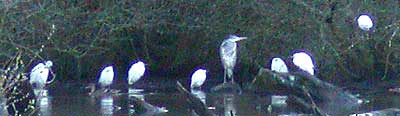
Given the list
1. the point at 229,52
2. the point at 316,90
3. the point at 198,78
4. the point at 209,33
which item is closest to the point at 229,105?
the point at 316,90

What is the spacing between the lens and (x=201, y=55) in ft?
68.3

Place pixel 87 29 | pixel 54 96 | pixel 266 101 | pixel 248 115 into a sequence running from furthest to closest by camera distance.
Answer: pixel 87 29 < pixel 54 96 < pixel 266 101 < pixel 248 115

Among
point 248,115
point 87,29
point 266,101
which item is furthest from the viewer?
point 87,29

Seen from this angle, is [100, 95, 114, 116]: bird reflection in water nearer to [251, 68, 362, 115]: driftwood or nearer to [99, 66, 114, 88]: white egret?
[99, 66, 114, 88]: white egret

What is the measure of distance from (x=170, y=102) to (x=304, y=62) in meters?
2.84

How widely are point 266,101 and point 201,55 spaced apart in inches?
178

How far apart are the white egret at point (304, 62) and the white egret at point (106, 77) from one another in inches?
120

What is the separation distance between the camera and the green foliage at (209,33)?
19.4m

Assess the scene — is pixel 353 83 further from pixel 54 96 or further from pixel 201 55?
pixel 54 96

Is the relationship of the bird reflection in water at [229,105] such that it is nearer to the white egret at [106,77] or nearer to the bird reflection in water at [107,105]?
the bird reflection in water at [107,105]

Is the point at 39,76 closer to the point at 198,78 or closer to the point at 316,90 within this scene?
the point at 198,78

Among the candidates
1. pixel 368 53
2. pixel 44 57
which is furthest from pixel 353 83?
pixel 44 57

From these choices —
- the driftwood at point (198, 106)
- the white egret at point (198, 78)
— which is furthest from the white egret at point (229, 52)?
the driftwood at point (198, 106)

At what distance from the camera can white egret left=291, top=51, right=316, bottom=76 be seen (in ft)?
61.4
